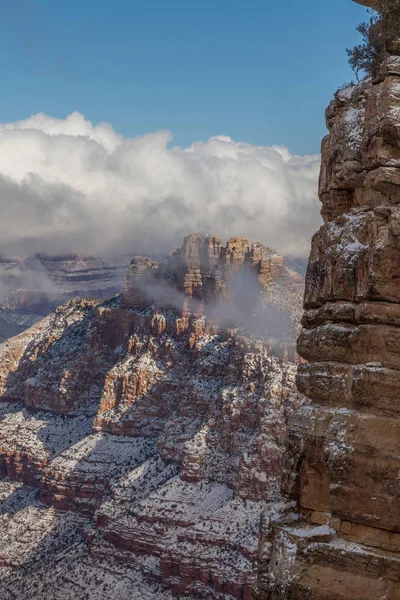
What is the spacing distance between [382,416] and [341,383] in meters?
1.64

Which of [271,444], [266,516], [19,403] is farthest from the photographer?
[19,403]

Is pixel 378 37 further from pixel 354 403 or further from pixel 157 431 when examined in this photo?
pixel 157 431

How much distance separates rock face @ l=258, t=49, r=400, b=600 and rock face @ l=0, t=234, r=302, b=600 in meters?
70.3

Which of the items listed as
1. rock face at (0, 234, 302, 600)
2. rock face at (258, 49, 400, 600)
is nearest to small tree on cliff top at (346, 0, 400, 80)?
rock face at (258, 49, 400, 600)

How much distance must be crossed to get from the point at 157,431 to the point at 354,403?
12328 cm

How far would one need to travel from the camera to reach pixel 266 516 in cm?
2227

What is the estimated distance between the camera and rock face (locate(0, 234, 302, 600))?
338 feet

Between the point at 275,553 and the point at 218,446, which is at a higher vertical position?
the point at 275,553

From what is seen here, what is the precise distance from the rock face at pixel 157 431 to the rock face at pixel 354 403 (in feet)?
230

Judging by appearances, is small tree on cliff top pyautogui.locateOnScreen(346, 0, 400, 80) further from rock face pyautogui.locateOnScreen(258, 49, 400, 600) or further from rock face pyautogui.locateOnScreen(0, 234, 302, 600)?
rock face pyautogui.locateOnScreen(0, 234, 302, 600)

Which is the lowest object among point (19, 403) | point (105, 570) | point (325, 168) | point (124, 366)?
point (105, 570)

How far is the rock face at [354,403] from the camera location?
1867 cm

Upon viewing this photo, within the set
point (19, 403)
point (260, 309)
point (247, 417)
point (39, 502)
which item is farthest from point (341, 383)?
point (19, 403)

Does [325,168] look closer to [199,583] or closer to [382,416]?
[382,416]
